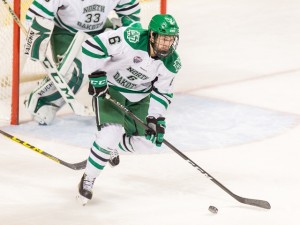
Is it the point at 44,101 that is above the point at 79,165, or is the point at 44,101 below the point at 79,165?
below

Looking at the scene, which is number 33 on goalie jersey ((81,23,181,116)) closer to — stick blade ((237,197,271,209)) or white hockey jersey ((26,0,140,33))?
stick blade ((237,197,271,209))

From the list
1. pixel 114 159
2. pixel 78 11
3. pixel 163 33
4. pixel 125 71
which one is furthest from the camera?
A: pixel 78 11

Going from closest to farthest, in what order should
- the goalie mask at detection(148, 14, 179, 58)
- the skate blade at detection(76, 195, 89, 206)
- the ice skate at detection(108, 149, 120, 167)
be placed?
the goalie mask at detection(148, 14, 179, 58)
the skate blade at detection(76, 195, 89, 206)
the ice skate at detection(108, 149, 120, 167)

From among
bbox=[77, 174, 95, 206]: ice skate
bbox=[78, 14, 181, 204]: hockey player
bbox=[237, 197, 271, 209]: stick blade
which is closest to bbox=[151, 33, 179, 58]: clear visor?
bbox=[78, 14, 181, 204]: hockey player

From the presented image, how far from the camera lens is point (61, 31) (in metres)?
6.95

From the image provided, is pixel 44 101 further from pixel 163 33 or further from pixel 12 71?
pixel 163 33

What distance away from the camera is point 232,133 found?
22.4 feet

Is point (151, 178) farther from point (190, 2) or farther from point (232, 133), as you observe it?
point (190, 2)

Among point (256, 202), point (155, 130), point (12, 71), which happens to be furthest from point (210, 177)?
point (12, 71)

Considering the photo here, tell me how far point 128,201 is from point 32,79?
6.99 feet

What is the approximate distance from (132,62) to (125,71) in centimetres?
10

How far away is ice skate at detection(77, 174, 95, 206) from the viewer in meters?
5.33

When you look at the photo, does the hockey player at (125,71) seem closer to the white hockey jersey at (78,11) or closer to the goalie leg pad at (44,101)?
the white hockey jersey at (78,11)

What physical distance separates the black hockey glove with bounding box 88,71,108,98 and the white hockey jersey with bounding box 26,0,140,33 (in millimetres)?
1433
